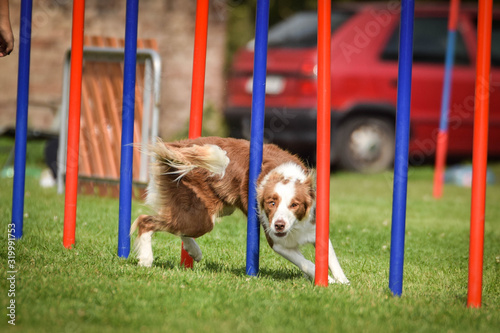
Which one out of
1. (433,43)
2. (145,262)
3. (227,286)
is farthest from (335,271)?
(433,43)

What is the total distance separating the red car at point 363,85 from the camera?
910cm

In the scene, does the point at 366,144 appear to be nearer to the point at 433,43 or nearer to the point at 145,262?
the point at 433,43

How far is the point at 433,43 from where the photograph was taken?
979cm

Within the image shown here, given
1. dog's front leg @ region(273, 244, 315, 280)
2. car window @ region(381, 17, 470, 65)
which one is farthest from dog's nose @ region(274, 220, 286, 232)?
car window @ region(381, 17, 470, 65)

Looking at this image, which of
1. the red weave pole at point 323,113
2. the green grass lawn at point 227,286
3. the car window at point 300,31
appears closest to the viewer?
the green grass lawn at point 227,286

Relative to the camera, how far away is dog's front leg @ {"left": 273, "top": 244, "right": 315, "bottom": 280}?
416 cm

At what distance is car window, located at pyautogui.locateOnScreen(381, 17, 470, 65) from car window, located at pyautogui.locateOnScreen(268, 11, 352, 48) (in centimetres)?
115

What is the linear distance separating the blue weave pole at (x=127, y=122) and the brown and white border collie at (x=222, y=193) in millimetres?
113

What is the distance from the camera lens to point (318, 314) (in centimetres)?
331

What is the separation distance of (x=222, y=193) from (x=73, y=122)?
3.84ft

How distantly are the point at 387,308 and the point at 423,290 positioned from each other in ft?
2.51

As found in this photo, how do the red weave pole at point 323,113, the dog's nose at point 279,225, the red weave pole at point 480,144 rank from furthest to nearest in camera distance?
the dog's nose at point 279,225
the red weave pole at point 323,113
the red weave pole at point 480,144

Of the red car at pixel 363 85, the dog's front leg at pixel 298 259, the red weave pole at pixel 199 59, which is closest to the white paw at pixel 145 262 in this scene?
the dog's front leg at pixel 298 259

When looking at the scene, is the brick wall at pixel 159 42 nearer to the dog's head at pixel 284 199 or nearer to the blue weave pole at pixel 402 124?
the dog's head at pixel 284 199
